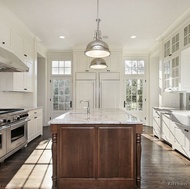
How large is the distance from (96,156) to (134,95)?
501 cm

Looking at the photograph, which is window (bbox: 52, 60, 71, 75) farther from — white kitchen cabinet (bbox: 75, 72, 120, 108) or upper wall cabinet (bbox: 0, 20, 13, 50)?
upper wall cabinet (bbox: 0, 20, 13, 50)

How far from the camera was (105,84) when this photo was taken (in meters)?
6.30

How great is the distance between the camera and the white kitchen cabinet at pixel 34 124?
14.4 feet

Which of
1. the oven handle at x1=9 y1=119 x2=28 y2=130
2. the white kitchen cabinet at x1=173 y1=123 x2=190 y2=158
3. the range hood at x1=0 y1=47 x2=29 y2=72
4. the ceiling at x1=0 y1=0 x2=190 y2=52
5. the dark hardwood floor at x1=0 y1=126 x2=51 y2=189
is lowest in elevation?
the dark hardwood floor at x1=0 y1=126 x2=51 y2=189

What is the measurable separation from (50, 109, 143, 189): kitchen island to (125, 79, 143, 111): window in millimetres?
4782

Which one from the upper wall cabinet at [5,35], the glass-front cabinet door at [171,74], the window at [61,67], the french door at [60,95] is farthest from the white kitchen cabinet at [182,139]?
the window at [61,67]

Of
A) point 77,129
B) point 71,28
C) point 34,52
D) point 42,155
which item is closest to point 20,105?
point 34,52

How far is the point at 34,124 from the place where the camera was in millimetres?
4730

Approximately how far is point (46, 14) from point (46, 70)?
3.22 meters

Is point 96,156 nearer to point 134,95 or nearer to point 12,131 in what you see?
point 12,131

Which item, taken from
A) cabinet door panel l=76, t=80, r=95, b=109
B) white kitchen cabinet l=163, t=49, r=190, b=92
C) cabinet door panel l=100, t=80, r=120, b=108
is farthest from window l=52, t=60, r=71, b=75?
white kitchen cabinet l=163, t=49, r=190, b=92

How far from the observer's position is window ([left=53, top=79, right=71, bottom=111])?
695cm

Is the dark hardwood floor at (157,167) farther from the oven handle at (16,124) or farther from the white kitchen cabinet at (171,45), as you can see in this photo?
the white kitchen cabinet at (171,45)

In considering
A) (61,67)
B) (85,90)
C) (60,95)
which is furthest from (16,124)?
(61,67)
